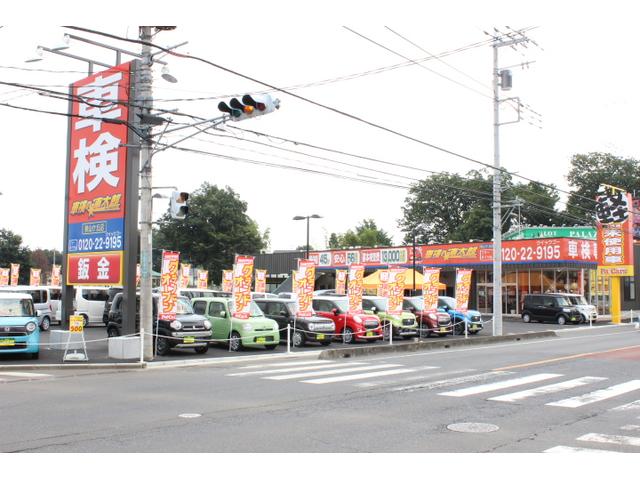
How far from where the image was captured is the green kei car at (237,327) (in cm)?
1992

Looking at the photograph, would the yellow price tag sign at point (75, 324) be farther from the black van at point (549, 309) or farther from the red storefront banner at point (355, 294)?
the black van at point (549, 309)

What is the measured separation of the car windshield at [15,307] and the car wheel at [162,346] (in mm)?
3573

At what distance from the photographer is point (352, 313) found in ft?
77.3

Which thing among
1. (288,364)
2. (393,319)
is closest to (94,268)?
(288,364)

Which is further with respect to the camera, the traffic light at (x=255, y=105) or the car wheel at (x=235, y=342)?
the car wheel at (x=235, y=342)

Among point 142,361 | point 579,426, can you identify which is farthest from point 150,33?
point 579,426

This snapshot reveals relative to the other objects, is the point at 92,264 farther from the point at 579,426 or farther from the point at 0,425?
the point at 579,426

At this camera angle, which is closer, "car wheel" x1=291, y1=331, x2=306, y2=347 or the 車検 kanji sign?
the 車検 kanji sign

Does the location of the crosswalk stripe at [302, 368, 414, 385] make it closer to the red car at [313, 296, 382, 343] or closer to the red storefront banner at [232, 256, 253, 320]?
the red storefront banner at [232, 256, 253, 320]

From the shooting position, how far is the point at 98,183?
19.5 metres

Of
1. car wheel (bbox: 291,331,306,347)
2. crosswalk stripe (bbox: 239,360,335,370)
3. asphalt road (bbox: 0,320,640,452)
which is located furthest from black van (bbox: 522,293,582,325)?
crosswalk stripe (bbox: 239,360,335,370)

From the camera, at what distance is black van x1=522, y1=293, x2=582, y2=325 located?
128 ft

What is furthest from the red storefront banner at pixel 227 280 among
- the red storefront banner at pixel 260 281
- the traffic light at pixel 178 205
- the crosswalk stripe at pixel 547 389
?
the crosswalk stripe at pixel 547 389

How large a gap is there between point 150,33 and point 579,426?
13.9 meters
